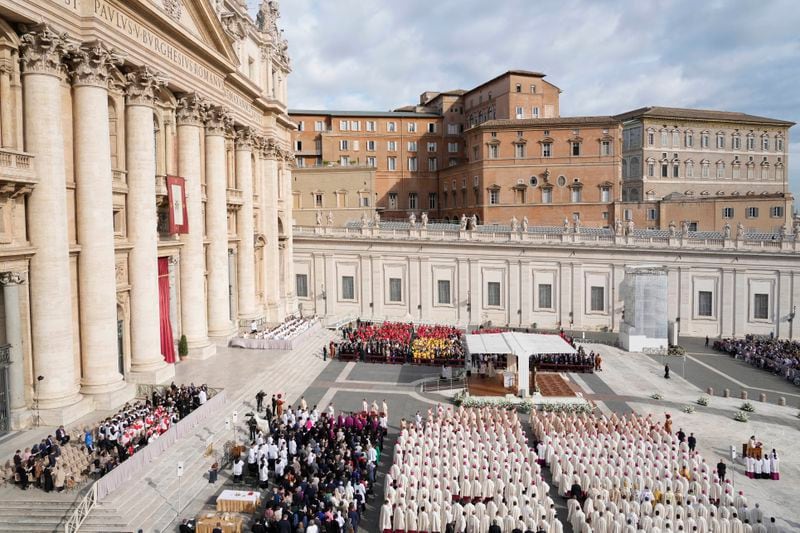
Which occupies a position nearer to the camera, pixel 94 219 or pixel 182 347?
pixel 94 219

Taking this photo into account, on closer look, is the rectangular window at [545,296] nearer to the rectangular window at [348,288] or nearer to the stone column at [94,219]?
the rectangular window at [348,288]

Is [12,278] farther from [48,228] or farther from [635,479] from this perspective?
[635,479]

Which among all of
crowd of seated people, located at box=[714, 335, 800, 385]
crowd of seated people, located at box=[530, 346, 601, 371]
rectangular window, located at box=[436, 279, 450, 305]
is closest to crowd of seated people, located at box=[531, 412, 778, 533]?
crowd of seated people, located at box=[530, 346, 601, 371]

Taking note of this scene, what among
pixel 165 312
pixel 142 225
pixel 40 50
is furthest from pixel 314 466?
pixel 40 50

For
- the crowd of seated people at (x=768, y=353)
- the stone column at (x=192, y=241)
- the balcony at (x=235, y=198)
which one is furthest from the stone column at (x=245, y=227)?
the crowd of seated people at (x=768, y=353)

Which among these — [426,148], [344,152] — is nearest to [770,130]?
[426,148]

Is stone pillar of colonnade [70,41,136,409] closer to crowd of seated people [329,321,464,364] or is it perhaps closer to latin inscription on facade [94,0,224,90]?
latin inscription on facade [94,0,224,90]

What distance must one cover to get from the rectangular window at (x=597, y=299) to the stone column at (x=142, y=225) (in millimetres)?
33519

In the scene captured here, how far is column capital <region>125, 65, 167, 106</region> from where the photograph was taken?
26422 mm

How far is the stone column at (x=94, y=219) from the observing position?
23188 mm

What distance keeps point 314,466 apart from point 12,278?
1196 centimetres

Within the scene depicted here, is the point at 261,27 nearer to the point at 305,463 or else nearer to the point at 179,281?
the point at 179,281

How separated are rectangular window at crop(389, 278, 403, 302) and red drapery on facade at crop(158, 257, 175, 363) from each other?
2313 centimetres

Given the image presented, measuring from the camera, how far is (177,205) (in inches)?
1211
